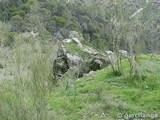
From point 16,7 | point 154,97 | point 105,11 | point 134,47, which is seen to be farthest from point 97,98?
point 16,7

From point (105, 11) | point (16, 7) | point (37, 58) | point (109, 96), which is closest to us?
point (37, 58)

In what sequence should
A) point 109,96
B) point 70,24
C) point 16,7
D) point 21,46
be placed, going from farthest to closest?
point 16,7, point 70,24, point 109,96, point 21,46

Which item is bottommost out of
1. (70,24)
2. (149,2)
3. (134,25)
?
(70,24)

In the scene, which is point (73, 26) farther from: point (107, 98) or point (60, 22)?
point (107, 98)

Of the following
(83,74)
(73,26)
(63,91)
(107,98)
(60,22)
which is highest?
(107,98)

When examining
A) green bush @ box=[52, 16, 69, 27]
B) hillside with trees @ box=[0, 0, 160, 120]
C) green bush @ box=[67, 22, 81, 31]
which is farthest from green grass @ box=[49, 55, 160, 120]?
green bush @ box=[67, 22, 81, 31]

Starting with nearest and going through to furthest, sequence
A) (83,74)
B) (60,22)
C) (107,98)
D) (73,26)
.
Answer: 1. (107,98)
2. (83,74)
3. (60,22)
4. (73,26)

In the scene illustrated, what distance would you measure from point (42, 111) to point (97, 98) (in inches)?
164

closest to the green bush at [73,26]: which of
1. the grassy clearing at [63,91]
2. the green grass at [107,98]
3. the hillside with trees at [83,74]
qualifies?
the hillside with trees at [83,74]

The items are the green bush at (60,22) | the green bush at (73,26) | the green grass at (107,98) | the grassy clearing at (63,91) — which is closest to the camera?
the grassy clearing at (63,91)

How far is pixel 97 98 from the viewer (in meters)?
10.6

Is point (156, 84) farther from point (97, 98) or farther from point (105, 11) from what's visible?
point (105, 11)

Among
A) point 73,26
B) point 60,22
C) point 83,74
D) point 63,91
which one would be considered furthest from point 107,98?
point 73,26

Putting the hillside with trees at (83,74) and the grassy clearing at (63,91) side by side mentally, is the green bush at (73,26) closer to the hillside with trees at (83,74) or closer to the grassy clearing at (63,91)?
the hillside with trees at (83,74)
